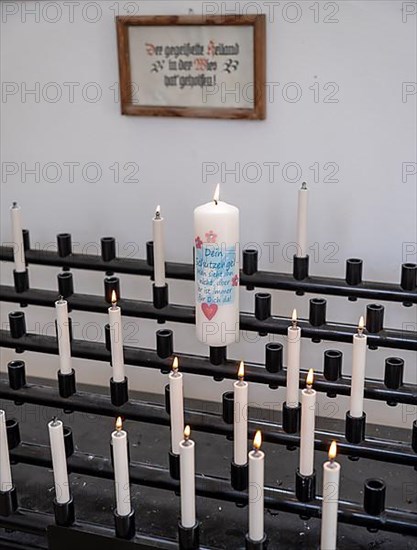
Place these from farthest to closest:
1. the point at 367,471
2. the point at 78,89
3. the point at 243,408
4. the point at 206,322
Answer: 1. the point at 78,89
2. the point at 367,471
3. the point at 206,322
4. the point at 243,408

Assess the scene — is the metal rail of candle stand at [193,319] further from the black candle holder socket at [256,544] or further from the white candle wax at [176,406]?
the black candle holder socket at [256,544]

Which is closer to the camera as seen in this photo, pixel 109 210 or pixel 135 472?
pixel 135 472

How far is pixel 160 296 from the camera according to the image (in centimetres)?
109

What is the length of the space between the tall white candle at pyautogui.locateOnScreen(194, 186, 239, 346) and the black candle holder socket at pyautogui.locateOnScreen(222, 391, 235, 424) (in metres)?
0.07

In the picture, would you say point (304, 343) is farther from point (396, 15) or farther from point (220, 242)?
point (396, 15)

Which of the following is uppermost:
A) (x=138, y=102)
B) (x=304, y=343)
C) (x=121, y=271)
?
(x=138, y=102)

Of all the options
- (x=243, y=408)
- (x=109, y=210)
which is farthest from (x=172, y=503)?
(x=109, y=210)

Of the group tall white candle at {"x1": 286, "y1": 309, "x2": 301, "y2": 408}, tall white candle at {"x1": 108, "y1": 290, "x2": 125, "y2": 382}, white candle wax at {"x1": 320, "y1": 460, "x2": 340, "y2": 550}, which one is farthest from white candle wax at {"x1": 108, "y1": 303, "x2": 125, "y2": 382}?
white candle wax at {"x1": 320, "y1": 460, "x2": 340, "y2": 550}

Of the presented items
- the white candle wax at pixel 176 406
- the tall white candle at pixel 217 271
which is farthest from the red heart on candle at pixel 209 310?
the white candle wax at pixel 176 406

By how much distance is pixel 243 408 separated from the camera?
89 centimetres

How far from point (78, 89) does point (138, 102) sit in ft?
0.32

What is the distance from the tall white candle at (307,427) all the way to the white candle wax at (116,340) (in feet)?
0.79

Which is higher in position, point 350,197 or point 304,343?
point 350,197

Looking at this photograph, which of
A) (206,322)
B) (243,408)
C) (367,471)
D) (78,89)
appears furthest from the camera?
(78,89)
